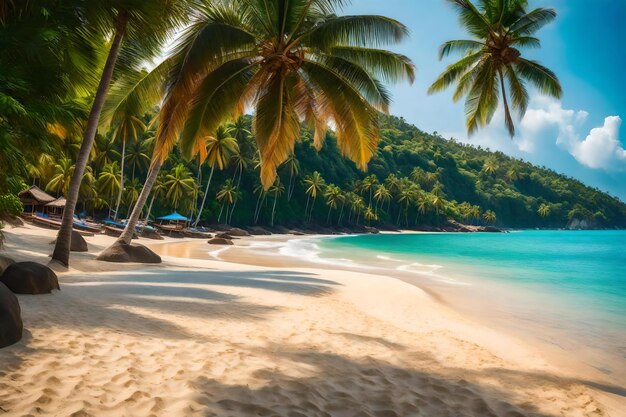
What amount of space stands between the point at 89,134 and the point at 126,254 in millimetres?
5796

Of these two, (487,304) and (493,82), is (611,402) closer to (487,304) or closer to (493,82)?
(487,304)

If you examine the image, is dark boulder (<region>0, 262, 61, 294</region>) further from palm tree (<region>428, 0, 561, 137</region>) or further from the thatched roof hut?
the thatched roof hut

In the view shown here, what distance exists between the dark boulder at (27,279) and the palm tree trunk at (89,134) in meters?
4.55

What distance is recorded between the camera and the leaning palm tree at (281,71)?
38.6 ft

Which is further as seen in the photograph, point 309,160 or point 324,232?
point 309,160

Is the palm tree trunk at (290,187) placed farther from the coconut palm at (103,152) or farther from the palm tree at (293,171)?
the coconut palm at (103,152)

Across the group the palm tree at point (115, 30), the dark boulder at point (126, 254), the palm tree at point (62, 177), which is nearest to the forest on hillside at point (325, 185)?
the palm tree at point (62, 177)

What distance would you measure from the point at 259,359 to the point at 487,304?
10.3m

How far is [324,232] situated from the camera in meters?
78.6

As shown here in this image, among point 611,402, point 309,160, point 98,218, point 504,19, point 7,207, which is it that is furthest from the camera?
point 309,160

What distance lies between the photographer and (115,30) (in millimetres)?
10836

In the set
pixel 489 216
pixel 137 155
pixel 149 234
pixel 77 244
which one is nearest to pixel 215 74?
pixel 77 244

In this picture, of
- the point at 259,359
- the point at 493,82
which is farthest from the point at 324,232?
the point at 259,359

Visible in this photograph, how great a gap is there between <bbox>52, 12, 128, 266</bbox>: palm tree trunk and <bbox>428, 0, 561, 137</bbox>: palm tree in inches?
470
